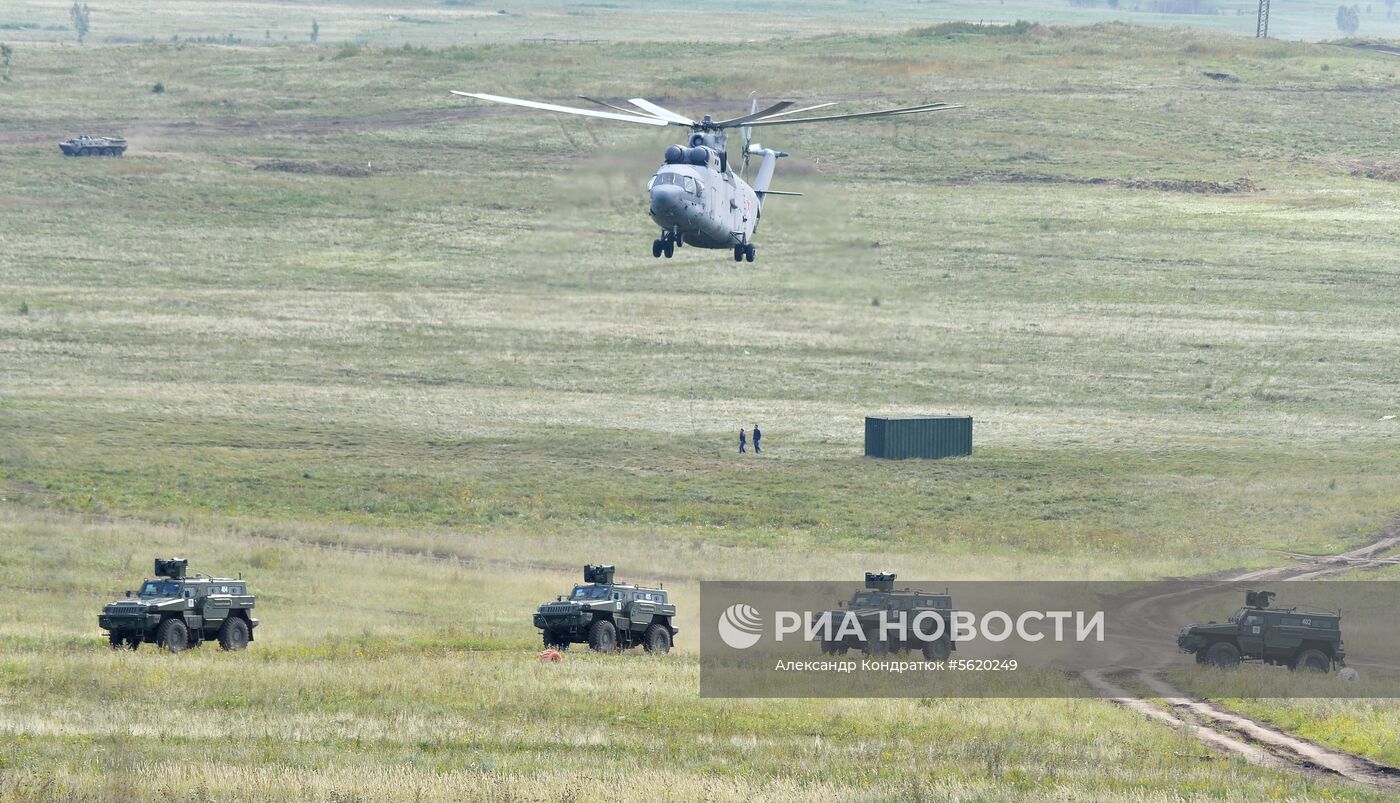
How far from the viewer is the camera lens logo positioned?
3919cm

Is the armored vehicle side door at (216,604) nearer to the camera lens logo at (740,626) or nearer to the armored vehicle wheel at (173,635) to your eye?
the armored vehicle wheel at (173,635)

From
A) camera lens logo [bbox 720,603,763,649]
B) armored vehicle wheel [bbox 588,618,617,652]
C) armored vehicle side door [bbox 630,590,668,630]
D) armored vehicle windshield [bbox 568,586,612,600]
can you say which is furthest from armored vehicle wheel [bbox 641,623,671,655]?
camera lens logo [bbox 720,603,763,649]

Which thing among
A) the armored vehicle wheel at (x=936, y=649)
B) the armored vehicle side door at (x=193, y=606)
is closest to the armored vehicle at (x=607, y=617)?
the armored vehicle wheel at (x=936, y=649)

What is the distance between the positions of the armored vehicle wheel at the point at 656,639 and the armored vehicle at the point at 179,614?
7.83m

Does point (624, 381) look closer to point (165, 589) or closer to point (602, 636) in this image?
point (602, 636)

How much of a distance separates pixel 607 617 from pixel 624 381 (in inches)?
2040

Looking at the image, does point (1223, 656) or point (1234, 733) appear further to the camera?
point (1223, 656)

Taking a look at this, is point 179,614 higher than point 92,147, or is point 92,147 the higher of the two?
point 92,147

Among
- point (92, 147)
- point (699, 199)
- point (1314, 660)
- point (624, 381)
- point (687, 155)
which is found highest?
point (92, 147)

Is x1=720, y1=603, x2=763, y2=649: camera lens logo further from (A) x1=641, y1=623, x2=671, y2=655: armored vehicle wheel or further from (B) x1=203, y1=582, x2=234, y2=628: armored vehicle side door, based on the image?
(B) x1=203, y1=582, x2=234, y2=628: armored vehicle side door

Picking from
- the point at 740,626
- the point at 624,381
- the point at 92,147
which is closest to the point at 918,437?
the point at 624,381

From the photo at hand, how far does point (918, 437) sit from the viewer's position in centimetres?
6969

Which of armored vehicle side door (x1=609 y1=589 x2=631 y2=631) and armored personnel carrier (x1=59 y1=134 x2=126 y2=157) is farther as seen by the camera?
armored personnel carrier (x1=59 y1=134 x2=126 y2=157)

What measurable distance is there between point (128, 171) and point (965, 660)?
366 feet
